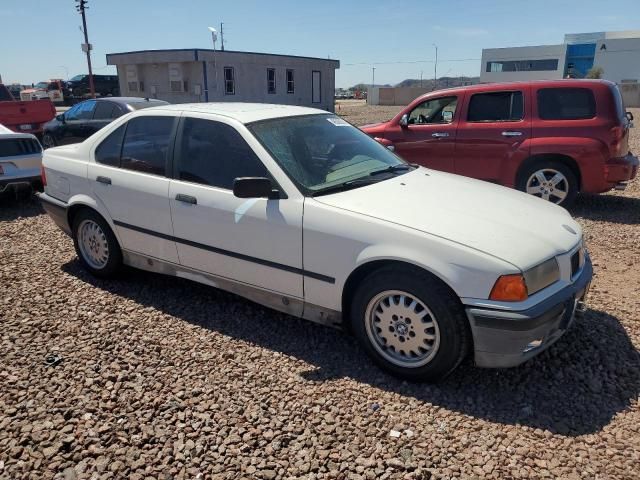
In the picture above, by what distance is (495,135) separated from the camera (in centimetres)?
727

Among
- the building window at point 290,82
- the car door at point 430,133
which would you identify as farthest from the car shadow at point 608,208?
the building window at point 290,82

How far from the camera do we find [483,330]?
2.79 m

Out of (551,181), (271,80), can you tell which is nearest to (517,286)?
(551,181)

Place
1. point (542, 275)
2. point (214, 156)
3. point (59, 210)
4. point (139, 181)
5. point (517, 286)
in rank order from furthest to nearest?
point (59, 210) < point (139, 181) < point (214, 156) < point (542, 275) < point (517, 286)

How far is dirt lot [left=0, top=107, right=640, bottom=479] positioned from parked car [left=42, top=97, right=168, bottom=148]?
7.22 m

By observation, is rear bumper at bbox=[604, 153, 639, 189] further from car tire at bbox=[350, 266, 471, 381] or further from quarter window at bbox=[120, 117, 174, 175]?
quarter window at bbox=[120, 117, 174, 175]

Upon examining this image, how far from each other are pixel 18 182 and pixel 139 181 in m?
4.20

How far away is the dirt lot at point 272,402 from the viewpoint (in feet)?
8.38

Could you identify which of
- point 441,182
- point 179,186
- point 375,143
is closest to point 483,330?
point 441,182

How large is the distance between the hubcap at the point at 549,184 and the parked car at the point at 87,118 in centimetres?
759

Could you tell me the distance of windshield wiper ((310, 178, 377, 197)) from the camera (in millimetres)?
3393

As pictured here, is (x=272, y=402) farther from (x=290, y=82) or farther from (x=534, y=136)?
(x=290, y=82)

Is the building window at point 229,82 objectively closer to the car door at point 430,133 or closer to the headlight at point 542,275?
the car door at point 430,133

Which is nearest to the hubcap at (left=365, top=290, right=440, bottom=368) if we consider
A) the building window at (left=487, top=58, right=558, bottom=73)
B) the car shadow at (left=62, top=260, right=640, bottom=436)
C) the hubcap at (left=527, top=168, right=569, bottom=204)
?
the car shadow at (left=62, top=260, right=640, bottom=436)
